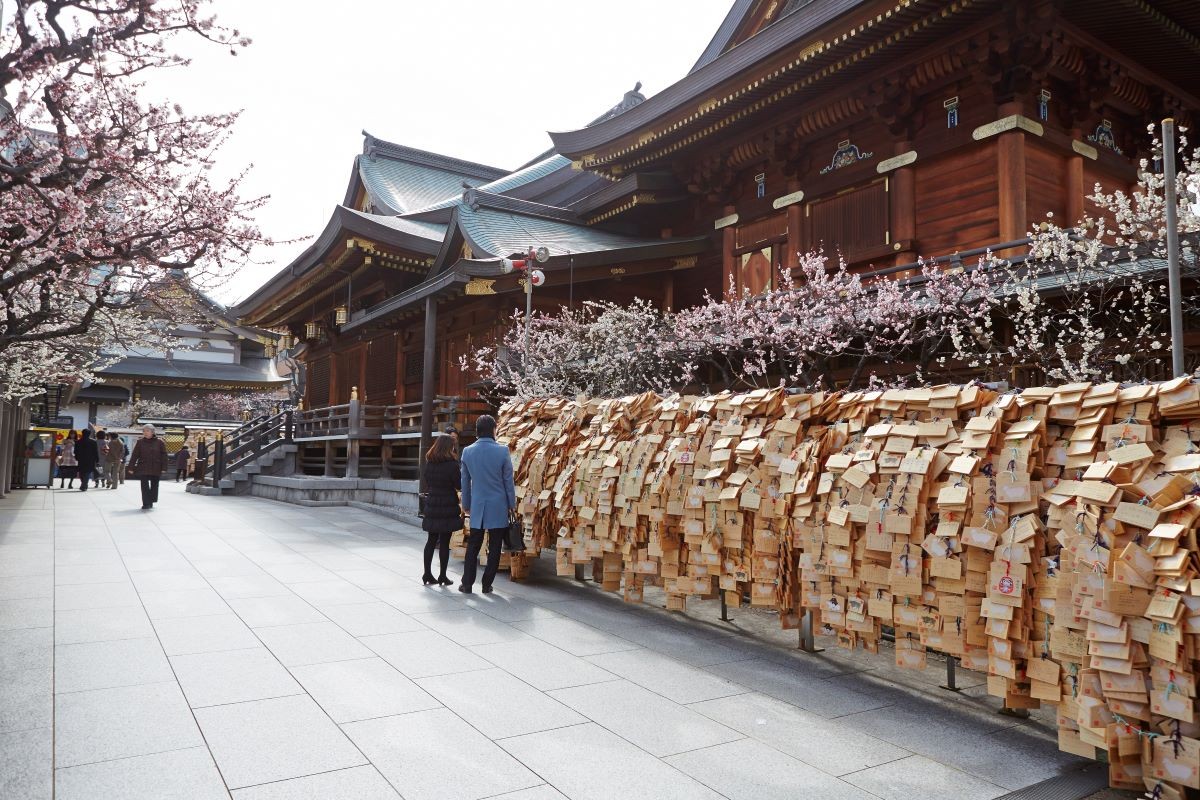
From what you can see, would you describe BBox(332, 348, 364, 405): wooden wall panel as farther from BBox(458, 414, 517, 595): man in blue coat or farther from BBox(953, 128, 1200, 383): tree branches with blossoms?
BBox(953, 128, 1200, 383): tree branches with blossoms

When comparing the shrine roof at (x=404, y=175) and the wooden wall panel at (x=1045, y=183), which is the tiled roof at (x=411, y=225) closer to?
the shrine roof at (x=404, y=175)

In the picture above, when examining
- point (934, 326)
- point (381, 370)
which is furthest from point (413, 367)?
point (934, 326)

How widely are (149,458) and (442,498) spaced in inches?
395

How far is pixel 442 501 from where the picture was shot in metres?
7.71

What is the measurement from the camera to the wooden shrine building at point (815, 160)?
422 inches

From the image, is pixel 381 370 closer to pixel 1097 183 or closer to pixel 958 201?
pixel 958 201

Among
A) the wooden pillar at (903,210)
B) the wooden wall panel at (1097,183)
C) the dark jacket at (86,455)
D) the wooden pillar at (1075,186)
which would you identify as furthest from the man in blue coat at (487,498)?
the dark jacket at (86,455)

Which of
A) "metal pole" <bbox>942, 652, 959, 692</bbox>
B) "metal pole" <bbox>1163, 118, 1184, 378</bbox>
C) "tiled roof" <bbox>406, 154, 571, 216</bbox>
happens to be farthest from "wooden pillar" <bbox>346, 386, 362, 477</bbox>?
"metal pole" <bbox>1163, 118, 1184, 378</bbox>

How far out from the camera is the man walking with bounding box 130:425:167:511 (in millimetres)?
14594

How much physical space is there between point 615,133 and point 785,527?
40.3 feet

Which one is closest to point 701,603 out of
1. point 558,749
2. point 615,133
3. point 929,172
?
point 558,749

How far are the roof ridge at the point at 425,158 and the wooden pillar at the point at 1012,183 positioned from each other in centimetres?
2208

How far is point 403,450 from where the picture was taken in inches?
768

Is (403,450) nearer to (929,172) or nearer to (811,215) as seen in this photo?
(811,215)
